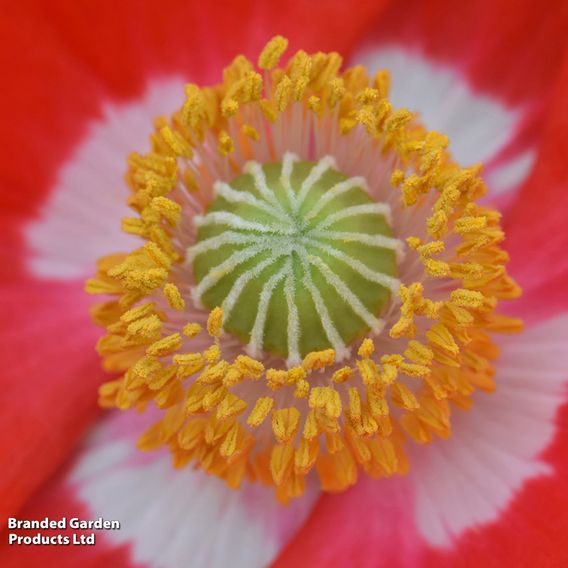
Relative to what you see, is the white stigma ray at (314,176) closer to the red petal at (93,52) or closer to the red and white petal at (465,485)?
→ the red petal at (93,52)

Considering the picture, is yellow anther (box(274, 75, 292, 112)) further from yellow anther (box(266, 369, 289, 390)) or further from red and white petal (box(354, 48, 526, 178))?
yellow anther (box(266, 369, 289, 390))

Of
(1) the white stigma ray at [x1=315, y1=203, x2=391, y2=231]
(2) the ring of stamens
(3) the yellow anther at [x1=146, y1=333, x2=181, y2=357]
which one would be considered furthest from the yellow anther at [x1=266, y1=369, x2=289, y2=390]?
(1) the white stigma ray at [x1=315, y1=203, x2=391, y2=231]

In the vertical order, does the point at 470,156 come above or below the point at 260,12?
below

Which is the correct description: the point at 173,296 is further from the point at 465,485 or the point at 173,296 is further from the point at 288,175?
the point at 465,485

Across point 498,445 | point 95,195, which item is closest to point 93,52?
point 95,195

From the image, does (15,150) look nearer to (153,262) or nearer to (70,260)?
(70,260)

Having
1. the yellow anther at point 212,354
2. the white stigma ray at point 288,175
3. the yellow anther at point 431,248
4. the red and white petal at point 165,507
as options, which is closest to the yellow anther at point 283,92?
the white stigma ray at point 288,175

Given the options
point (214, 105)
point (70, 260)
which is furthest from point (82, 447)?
point (214, 105)

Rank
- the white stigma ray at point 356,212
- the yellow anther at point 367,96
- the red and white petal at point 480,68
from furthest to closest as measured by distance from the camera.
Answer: the red and white petal at point 480,68 < the yellow anther at point 367,96 < the white stigma ray at point 356,212

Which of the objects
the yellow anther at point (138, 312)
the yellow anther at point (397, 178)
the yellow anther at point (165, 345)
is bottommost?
the yellow anther at point (165, 345)
